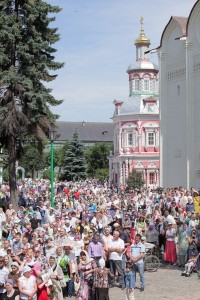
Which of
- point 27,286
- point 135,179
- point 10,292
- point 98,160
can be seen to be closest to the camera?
point 10,292

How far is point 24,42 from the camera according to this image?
1118 inches

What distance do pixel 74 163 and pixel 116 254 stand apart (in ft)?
206

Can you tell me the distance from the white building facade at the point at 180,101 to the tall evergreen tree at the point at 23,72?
15.8 metres

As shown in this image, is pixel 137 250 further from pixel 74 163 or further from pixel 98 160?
pixel 98 160

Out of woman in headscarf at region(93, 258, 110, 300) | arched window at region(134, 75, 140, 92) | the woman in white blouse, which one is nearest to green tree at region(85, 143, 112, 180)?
arched window at region(134, 75, 140, 92)

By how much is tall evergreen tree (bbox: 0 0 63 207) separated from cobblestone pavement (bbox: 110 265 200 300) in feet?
37.7

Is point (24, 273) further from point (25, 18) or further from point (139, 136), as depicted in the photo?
Result: point (139, 136)

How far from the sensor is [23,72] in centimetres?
2839

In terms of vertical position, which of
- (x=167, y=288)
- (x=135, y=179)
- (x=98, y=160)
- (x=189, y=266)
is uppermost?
(x=98, y=160)

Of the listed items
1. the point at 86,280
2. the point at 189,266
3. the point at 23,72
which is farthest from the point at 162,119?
the point at 86,280

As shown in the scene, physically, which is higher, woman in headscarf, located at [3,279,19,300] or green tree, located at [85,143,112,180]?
green tree, located at [85,143,112,180]

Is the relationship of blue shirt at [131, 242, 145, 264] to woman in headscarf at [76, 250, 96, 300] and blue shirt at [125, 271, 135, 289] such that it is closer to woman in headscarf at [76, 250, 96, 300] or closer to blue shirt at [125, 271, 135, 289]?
blue shirt at [125, 271, 135, 289]

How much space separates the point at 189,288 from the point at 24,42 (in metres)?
15.6

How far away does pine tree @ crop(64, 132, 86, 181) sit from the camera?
7875cm
